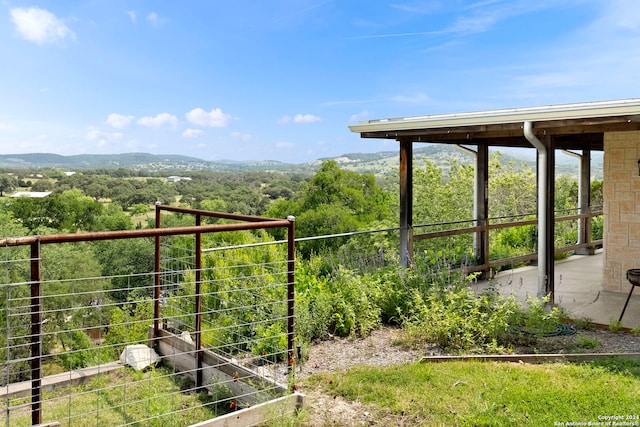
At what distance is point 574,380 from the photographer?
4078 millimetres

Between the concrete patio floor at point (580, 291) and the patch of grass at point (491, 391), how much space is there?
1.60 m

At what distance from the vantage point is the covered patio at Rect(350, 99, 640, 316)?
5777 mm

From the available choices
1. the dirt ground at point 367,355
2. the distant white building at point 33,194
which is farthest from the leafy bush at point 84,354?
the distant white building at point 33,194

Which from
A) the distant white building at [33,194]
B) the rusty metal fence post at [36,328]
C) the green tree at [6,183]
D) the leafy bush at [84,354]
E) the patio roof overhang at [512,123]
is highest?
the green tree at [6,183]

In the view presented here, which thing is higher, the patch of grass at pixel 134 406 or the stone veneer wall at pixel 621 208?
the stone veneer wall at pixel 621 208

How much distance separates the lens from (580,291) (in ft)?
24.9

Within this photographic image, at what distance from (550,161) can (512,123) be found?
2.35 feet

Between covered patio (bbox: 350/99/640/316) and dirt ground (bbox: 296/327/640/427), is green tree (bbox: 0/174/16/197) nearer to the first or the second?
covered patio (bbox: 350/99/640/316)

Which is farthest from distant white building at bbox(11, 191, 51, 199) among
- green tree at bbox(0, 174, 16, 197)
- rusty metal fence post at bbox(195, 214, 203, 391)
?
rusty metal fence post at bbox(195, 214, 203, 391)

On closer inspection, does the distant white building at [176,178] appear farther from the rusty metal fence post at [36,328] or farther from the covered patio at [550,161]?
the rusty metal fence post at [36,328]

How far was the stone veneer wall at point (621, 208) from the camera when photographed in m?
7.24

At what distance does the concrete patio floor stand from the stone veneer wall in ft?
1.06

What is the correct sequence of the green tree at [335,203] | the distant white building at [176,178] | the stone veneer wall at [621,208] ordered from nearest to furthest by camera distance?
the stone veneer wall at [621,208]
the green tree at [335,203]
the distant white building at [176,178]

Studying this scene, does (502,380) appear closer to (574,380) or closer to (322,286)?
(574,380)
